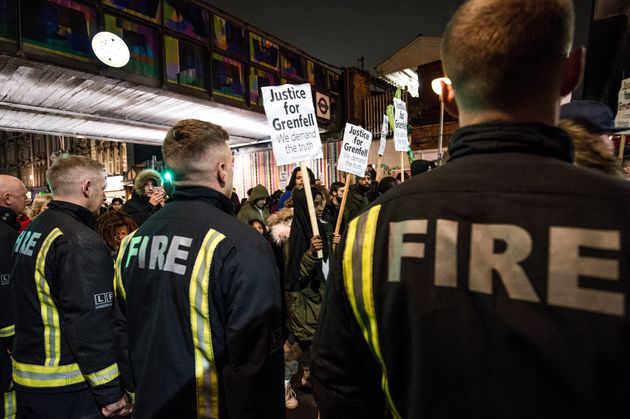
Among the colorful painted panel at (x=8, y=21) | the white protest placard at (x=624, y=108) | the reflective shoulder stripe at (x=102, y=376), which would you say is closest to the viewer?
the reflective shoulder stripe at (x=102, y=376)

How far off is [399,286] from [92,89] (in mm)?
9422

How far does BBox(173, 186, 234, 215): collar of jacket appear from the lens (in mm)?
2088

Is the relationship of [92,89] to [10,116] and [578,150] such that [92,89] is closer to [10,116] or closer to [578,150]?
[10,116]

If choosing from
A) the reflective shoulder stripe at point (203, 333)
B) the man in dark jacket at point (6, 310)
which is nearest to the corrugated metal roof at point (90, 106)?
the man in dark jacket at point (6, 310)

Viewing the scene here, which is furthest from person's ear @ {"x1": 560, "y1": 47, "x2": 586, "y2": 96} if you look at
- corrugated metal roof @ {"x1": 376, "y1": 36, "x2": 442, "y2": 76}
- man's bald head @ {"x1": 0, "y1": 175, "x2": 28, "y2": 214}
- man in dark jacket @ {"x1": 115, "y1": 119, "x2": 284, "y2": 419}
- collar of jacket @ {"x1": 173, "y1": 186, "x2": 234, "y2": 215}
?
corrugated metal roof @ {"x1": 376, "y1": 36, "x2": 442, "y2": 76}

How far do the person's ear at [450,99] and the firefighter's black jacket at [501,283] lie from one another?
164 millimetres

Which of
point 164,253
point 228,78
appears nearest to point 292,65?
point 228,78

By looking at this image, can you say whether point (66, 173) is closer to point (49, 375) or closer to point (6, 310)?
point (49, 375)

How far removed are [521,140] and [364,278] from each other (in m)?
0.54

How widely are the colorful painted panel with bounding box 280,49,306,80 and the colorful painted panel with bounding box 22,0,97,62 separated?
243 inches

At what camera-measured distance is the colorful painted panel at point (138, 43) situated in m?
8.41

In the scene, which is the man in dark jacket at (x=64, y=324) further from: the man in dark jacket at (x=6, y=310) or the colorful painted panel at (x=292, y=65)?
the colorful painted panel at (x=292, y=65)

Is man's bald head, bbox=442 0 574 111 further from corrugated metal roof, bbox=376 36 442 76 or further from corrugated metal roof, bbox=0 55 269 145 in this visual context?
corrugated metal roof, bbox=376 36 442 76

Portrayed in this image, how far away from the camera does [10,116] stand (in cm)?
895
